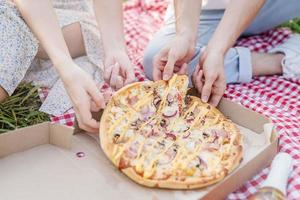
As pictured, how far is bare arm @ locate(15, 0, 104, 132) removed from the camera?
1.38m

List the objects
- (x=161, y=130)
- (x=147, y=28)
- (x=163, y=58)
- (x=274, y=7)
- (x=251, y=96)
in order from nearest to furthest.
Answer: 1. (x=161, y=130)
2. (x=163, y=58)
3. (x=251, y=96)
4. (x=274, y=7)
5. (x=147, y=28)

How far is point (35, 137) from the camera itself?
1431 millimetres

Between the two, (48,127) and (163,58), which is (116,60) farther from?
(48,127)

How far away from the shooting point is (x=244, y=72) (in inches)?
73.0

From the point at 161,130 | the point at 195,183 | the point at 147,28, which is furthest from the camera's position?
the point at 147,28

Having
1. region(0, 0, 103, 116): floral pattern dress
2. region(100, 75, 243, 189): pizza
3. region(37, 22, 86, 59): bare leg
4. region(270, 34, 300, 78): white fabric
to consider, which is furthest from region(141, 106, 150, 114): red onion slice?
region(270, 34, 300, 78): white fabric

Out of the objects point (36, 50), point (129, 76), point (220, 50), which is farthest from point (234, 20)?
point (36, 50)

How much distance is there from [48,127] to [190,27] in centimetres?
51

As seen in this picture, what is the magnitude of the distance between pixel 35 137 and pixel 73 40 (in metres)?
0.50

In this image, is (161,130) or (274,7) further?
(274,7)

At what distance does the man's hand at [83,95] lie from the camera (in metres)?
1.37

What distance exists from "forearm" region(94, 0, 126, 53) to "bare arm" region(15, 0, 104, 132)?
186mm

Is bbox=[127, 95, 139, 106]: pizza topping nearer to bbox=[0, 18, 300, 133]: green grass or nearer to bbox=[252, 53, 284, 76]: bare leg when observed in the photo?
bbox=[0, 18, 300, 133]: green grass

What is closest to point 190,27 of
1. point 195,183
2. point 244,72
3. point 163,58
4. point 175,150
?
point 163,58
